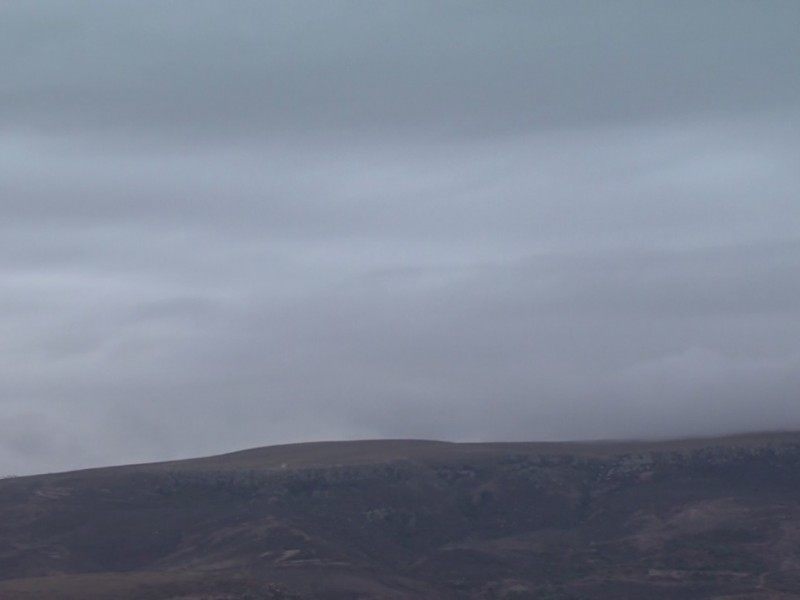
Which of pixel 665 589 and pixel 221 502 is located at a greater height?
pixel 221 502

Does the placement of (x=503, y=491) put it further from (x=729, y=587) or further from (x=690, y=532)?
(x=729, y=587)

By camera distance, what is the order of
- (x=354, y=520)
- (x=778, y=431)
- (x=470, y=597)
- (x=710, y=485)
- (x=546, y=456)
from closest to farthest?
(x=470, y=597) → (x=354, y=520) → (x=710, y=485) → (x=546, y=456) → (x=778, y=431)

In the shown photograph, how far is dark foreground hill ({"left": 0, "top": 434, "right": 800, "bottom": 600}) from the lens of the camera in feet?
292

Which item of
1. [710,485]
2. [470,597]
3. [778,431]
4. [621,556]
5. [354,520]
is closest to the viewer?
[470,597]

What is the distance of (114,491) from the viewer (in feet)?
367

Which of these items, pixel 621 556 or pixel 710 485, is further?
pixel 710 485

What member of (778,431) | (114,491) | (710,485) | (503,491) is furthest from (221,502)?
(778,431)

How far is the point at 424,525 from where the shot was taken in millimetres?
109062

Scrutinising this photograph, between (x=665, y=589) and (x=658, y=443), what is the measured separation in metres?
44.0

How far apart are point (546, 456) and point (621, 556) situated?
79.3ft

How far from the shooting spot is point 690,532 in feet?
342

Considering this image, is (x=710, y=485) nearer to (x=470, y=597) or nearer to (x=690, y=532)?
(x=690, y=532)

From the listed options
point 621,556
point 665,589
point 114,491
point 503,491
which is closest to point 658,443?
point 503,491

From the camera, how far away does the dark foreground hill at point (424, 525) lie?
88938 mm
